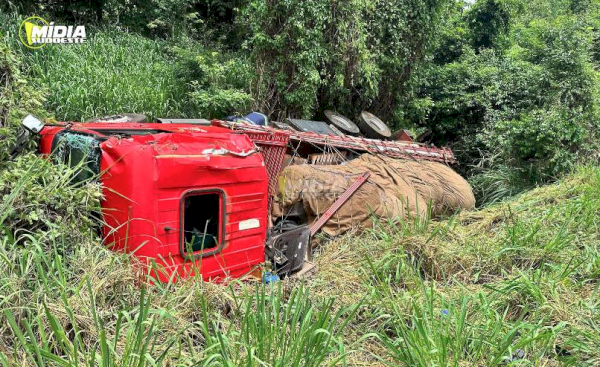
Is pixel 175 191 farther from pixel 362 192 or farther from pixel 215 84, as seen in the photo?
pixel 215 84

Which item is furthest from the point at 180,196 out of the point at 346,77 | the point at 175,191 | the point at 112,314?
the point at 346,77

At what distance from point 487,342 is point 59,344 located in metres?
2.30

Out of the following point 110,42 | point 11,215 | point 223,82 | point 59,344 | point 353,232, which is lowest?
point 353,232

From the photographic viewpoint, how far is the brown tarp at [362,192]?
5961mm

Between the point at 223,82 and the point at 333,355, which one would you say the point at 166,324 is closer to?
the point at 333,355

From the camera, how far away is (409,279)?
3748 millimetres

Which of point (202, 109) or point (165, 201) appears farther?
point (202, 109)

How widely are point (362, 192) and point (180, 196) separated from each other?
2.94m

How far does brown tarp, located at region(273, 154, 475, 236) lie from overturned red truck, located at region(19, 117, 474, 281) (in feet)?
1.78

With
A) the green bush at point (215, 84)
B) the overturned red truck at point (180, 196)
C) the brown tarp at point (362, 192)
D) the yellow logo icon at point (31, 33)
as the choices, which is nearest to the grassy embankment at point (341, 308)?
the overturned red truck at point (180, 196)

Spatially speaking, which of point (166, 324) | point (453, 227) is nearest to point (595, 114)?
point (453, 227)

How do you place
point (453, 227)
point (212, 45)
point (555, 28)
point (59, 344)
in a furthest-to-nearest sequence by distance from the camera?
1. point (212, 45)
2. point (555, 28)
3. point (453, 227)
4. point (59, 344)

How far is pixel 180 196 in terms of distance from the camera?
400cm

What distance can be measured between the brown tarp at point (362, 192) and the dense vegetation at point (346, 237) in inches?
23.1
